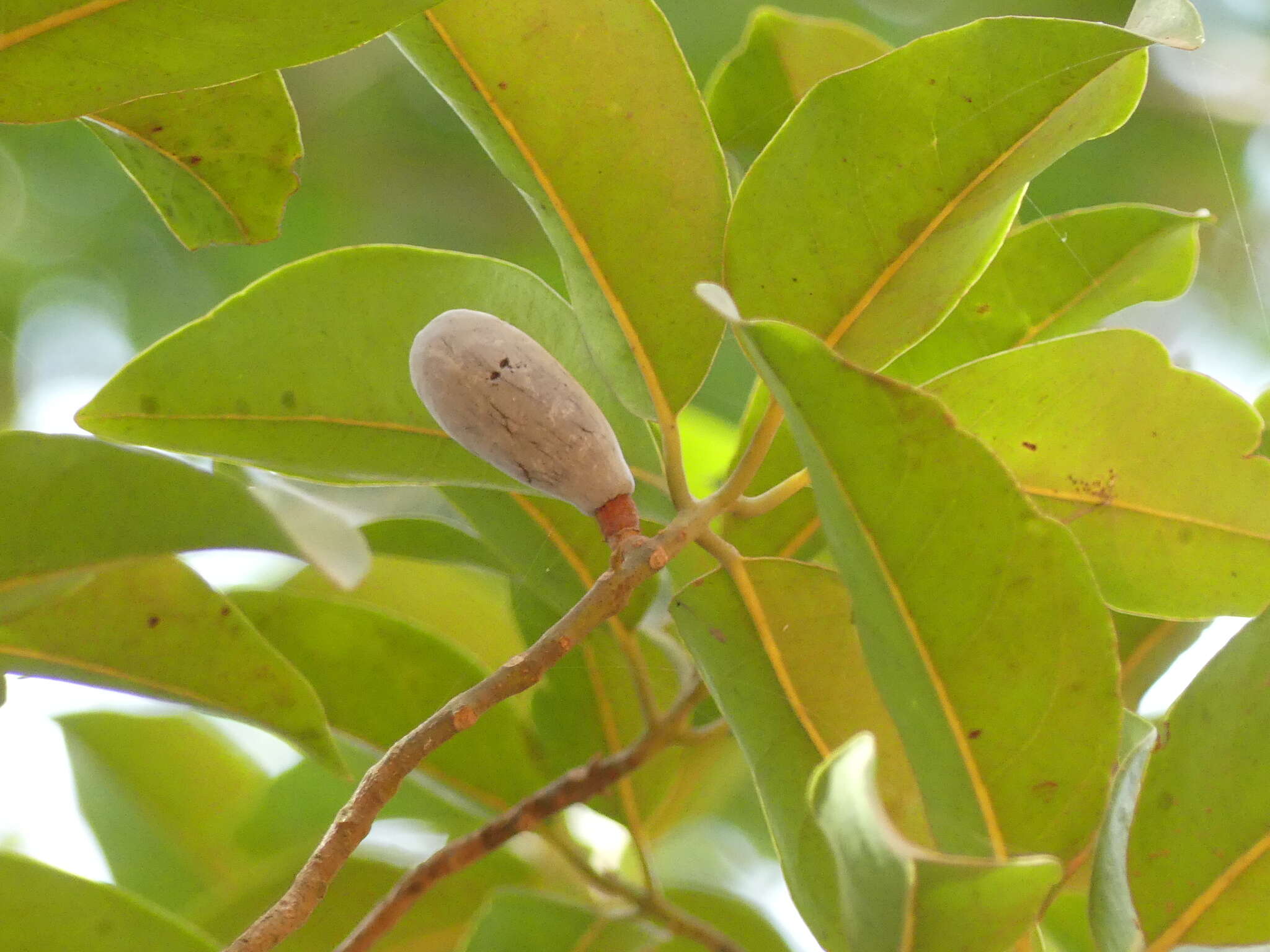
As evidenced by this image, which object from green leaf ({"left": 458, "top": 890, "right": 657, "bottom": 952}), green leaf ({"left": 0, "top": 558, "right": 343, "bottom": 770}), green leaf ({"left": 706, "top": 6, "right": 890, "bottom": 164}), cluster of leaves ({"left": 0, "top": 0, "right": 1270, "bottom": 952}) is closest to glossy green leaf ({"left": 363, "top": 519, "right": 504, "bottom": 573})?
cluster of leaves ({"left": 0, "top": 0, "right": 1270, "bottom": 952})

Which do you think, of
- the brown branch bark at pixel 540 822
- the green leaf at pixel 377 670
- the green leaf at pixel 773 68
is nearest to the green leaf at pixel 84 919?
the brown branch bark at pixel 540 822

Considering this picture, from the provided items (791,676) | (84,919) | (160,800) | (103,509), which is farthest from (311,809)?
(791,676)

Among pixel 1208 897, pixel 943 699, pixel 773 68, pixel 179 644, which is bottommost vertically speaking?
pixel 1208 897

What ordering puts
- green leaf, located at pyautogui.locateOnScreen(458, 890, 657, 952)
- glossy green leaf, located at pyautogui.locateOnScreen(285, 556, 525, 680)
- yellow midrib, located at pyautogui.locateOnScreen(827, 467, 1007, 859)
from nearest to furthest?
yellow midrib, located at pyautogui.locateOnScreen(827, 467, 1007, 859) < green leaf, located at pyautogui.locateOnScreen(458, 890, 657, 952) < glossy green leaf, located at pyautogui.locateOnScreen(285, 556, 525, 680)

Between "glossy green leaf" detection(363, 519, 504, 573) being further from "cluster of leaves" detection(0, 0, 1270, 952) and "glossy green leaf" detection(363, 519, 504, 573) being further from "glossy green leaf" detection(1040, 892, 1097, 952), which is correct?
"glossy green leaf" detection(1040, 892, 1097, 952)

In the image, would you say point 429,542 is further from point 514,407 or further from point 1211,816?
point 1211,816

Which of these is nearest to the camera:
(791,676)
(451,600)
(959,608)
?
(959,608)
